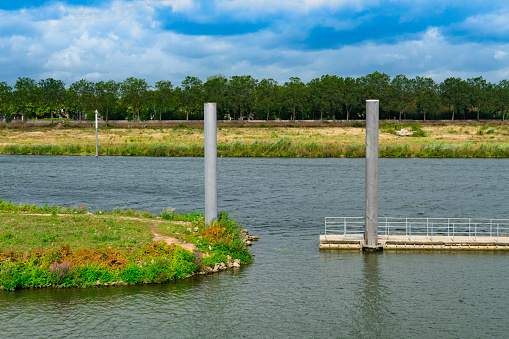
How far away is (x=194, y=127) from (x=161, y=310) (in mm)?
139604

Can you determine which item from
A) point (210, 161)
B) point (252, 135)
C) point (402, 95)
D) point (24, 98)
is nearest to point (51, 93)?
point (24, 98)

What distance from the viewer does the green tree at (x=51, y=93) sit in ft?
625

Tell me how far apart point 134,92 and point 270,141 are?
78709mm

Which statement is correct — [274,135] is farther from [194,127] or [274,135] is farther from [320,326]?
[320,326]

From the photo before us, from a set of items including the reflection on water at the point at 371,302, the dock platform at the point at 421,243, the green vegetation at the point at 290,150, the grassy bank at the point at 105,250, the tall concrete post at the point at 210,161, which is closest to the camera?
the reflection on water at the point at 371,302

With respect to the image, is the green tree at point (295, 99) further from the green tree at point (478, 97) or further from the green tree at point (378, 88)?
the green tree at point (478, 97)

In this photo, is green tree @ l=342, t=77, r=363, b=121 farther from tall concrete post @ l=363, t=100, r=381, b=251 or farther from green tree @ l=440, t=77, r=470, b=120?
tall concrete post @ l=363, t=100, r=381, b=251

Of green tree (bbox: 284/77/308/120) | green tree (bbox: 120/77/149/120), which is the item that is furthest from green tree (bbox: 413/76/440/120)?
green tree (bbox: 120/77/149/120)

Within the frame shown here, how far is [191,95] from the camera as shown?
177000 mm

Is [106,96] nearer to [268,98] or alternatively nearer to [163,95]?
[163,95]

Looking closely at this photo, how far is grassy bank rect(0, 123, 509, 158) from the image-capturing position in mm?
110188

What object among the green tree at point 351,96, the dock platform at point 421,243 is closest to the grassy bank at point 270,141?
the green tree at point 351,96

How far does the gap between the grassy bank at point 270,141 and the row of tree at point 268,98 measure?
20897 millimetres

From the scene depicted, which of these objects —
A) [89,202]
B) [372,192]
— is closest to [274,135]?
[89,202]
